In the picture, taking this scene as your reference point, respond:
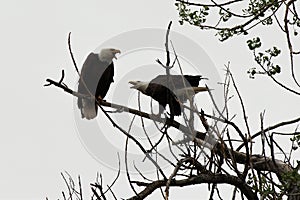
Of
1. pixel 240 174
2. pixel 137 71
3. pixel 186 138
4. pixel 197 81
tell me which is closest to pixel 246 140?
pixel 240 174

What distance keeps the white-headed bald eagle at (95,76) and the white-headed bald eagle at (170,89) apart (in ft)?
4.55

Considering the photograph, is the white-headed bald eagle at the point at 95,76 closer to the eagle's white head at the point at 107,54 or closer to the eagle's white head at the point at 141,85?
the eagle's white head at the point at 107,54

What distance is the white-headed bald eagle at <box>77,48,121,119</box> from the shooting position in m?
5.77

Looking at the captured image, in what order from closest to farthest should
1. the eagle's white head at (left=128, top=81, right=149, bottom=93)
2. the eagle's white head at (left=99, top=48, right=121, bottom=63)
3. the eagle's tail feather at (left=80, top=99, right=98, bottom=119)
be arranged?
the eagle's white head at (left=128, top=81, right=149, bottom=93)
the eagle's tail feather at (left=80, top=99, right=98, bottom=119)
the eagle's white head at (left=99, top=48, right=121, bottom=63)

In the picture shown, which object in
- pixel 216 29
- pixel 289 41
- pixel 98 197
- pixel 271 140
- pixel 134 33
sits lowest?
pixel 98 197

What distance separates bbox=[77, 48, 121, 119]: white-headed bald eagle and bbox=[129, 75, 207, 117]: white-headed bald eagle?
139 centimetres

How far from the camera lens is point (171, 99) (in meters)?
4.18

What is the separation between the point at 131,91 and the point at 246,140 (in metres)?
1.72

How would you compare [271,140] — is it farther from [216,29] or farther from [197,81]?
[197,81]

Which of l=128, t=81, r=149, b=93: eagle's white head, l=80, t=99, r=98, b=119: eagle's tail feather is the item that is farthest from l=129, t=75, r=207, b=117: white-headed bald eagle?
l=80, t=99, r=98, b=119: eagle's tail feather

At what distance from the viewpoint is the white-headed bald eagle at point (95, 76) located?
18.9 feet

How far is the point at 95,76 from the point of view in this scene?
6.12 m

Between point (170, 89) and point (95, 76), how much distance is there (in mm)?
2278

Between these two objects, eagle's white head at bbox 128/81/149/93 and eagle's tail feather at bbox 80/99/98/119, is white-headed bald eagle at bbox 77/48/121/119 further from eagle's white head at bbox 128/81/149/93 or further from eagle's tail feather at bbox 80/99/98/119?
eagle's white head at bbox 128/81/149/93
